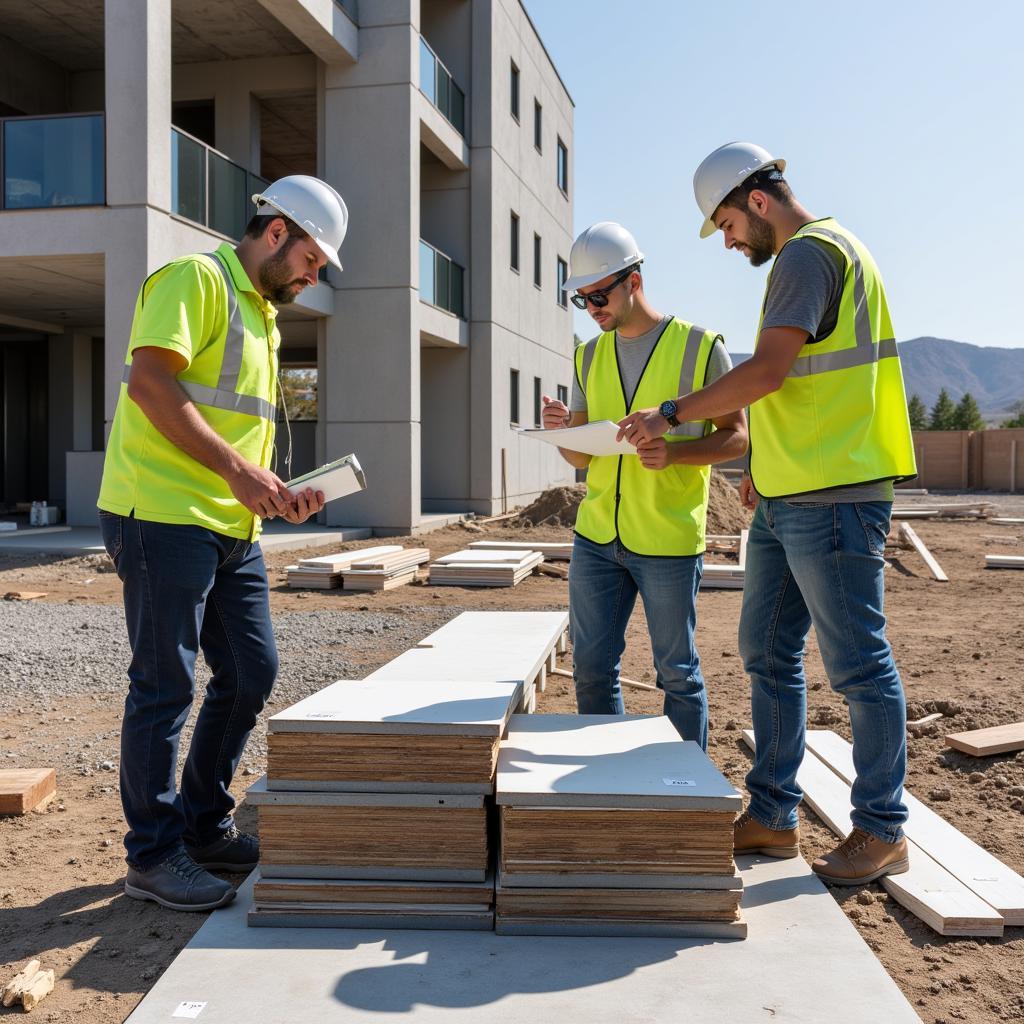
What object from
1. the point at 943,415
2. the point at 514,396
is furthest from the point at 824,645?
the point at 943,415

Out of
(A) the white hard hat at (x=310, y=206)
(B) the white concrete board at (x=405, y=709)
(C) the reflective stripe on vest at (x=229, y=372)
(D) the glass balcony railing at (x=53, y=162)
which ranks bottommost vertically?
(B) the white concrete board at (x=405, y=709)

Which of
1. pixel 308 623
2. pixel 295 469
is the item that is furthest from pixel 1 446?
pixel 308 623

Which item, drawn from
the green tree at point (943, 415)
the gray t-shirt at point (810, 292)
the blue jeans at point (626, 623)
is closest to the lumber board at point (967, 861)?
the blue jeans at point (626, 623)

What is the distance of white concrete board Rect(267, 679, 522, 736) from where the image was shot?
278cm

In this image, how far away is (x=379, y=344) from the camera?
1521 cm

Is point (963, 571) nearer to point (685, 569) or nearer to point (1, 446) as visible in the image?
point (685, 569)

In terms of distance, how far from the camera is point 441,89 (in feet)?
57.2

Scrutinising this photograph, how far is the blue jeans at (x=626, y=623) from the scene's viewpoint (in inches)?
137

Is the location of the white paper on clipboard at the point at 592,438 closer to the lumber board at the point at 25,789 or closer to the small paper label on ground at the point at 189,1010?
the small paper label on ground at the point at 189,1010

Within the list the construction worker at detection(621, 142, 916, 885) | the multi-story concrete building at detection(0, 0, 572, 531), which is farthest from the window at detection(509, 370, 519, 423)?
the construction worker at detection(621, 142, 916, 885)

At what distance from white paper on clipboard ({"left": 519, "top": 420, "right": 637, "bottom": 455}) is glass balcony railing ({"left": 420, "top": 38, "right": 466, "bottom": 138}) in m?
14.1

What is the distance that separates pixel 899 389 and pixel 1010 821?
1.89 m

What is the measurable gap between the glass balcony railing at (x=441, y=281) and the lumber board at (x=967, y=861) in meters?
13.7

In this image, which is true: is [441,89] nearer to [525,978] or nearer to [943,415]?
[525,978]
